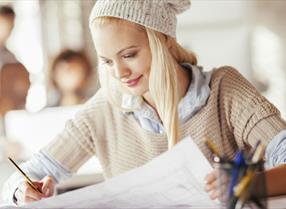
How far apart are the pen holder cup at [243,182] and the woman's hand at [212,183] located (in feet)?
0.17

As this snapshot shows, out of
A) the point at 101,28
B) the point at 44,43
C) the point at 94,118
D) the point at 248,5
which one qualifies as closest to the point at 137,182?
the point at 101,28

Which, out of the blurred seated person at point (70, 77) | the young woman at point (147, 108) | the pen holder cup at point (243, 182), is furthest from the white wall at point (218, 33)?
the pen holder cup at point (243, 182)

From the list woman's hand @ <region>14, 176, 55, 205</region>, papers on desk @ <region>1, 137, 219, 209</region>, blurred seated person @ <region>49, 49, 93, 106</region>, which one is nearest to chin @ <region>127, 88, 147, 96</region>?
woman's hand @ <region>14, 176, 55, 205</region>

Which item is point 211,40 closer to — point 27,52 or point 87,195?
Result: point 27,52

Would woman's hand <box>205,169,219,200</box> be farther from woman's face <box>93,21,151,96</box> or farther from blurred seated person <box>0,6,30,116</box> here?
blurred seated person <box>0,6,30,116</box>

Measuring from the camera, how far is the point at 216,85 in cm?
126

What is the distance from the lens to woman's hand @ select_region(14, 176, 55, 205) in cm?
105

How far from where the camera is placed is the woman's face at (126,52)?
44.3 inches

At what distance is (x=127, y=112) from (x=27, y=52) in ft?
2.50

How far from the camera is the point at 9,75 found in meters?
1.96

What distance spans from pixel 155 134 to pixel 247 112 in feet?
0.65

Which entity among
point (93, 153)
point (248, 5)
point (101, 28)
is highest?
point (101, 28)

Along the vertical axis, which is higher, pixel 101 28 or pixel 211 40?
pixel 101 28

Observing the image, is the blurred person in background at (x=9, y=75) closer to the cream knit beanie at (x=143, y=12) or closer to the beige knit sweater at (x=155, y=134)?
the beige knit sweater at (x=155, y=134)
